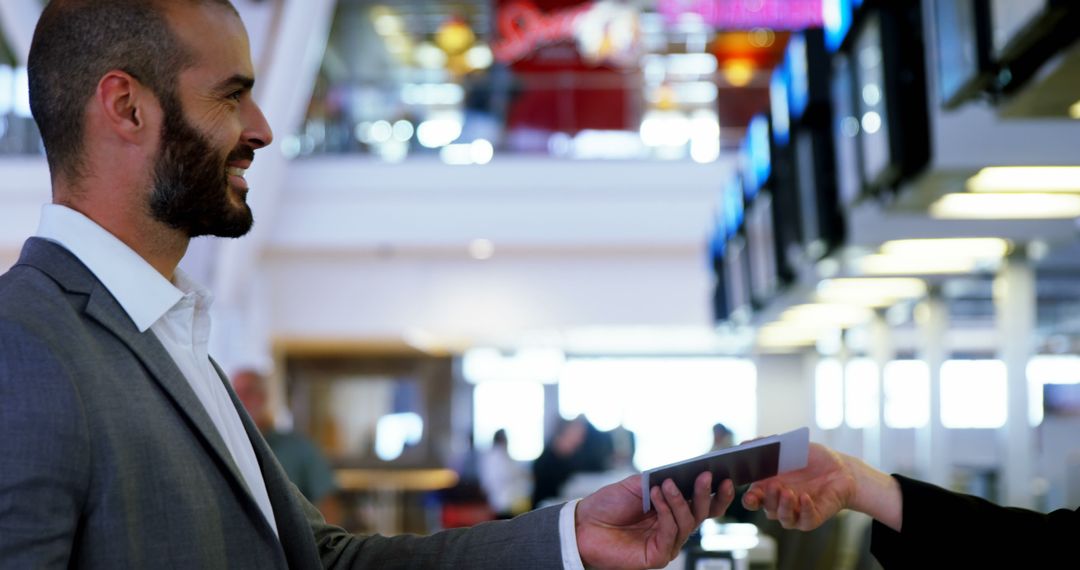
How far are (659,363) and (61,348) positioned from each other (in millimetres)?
17409

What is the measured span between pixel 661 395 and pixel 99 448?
689 inches

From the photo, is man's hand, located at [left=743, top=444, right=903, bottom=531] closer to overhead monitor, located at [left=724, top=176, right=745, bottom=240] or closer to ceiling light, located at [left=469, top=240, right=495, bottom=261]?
overhead monitor, located at [left=724, top=176, right=745, bottom=240]

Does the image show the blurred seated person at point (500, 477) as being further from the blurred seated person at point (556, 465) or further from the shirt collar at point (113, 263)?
the shirt collar at point (113, 263)

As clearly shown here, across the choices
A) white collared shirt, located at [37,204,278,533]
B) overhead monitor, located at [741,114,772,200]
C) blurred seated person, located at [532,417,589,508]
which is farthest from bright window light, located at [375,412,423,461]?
A: white collared shirt, located at [37,204,278,533]

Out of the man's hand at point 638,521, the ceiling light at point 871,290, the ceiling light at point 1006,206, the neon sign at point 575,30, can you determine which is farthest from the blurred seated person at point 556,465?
the man's hand at point 638,521

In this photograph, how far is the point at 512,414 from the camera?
1847 centimetres

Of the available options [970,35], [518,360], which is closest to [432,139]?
[518,360]

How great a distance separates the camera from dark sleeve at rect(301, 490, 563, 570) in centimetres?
186

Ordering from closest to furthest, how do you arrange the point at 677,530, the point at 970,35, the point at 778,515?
the point at 677,530 < the point at 778,515 < the point at 970,35

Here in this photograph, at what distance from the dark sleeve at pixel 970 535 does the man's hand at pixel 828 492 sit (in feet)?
0.08

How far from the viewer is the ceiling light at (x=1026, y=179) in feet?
14.6

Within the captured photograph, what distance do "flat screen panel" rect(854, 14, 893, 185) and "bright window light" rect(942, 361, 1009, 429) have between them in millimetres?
3866

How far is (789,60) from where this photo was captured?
6199mm

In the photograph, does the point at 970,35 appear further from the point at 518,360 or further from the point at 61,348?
the point at 518,360
